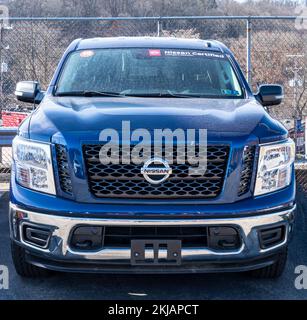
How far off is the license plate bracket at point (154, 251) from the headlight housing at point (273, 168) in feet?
2.07

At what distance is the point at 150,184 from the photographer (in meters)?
3.36

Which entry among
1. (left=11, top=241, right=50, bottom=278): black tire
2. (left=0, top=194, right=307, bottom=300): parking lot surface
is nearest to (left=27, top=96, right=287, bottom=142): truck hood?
(left=11, top=241, right=50, bottom=278): black tire

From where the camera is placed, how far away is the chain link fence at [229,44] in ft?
26.3

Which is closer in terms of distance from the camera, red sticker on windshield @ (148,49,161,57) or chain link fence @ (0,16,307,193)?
red sticker on windshield @ (148,49,161,57)

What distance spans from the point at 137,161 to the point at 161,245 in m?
0.53

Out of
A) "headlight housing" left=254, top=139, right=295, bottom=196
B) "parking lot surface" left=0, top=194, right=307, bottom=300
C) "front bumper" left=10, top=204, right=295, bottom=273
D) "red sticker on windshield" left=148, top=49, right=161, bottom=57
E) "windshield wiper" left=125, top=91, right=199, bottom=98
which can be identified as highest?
"red sticker on windshield" left=148, top=49, right=161, bottom=57

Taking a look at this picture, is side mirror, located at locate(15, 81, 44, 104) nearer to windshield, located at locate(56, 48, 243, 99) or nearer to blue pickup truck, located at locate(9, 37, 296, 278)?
windshield, located at locate(56, 48, 243, 99)

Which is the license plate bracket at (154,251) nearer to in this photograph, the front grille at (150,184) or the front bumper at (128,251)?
the front bumper at (128,251)

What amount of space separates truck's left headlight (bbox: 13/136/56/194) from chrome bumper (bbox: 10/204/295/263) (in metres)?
0.18

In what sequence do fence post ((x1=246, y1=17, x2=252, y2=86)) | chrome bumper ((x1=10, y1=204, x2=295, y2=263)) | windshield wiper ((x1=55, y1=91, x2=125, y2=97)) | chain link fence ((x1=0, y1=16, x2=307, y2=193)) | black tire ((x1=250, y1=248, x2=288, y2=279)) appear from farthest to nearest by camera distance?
chain link fence ((x1=0, y1=16, x2=307, y2=193)), fence post ((x1=246, y1=17, x2=252, y2=86)), windshield wiper ((x1=55, y1=91, x2=125, y2=97)), black tire ((x1=250, y1=248, x2=288, y2=279)), chrome bumper ((x1=10, y1=204, x2=295, y2=263))

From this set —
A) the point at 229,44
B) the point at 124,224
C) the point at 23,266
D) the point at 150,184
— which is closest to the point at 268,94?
the point at 150,184

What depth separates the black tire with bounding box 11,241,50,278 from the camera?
12.3 ft

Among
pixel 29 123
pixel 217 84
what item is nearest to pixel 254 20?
pixel 217 84

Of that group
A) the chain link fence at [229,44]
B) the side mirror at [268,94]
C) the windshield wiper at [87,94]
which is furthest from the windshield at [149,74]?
the chain link fence at [229,44]
